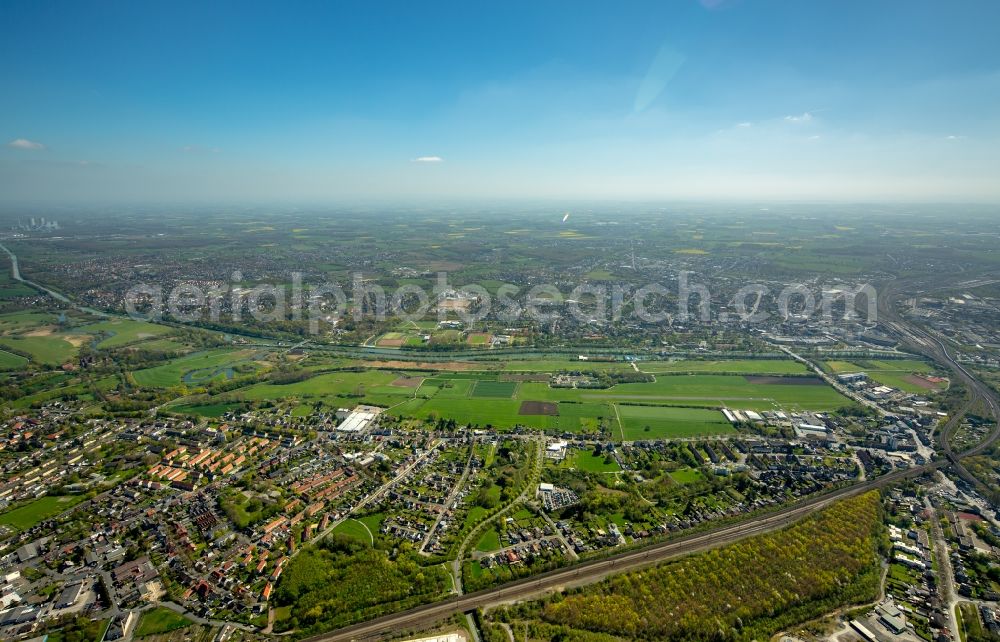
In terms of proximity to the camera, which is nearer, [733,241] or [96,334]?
[96,334]

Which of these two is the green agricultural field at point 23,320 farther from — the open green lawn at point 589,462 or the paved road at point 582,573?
the open green lawn at point 589,462

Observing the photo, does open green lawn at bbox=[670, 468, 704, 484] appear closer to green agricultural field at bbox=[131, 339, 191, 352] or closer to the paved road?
the paved road

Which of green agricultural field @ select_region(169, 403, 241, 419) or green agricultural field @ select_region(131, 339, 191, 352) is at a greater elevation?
green agricultural field @ select_region(131, 339, 191, 352)

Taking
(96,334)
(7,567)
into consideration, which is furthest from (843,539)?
(96,334)

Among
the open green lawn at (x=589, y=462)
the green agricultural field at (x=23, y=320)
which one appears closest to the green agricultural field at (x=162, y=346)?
the green agricultural field at (x=23, y=320)

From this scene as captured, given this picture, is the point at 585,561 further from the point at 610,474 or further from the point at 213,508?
the point at 213,508

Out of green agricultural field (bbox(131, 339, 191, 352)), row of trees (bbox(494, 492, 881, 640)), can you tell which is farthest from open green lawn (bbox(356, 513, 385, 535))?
green agricultural field (bbox(131, 339, 191, 352))
